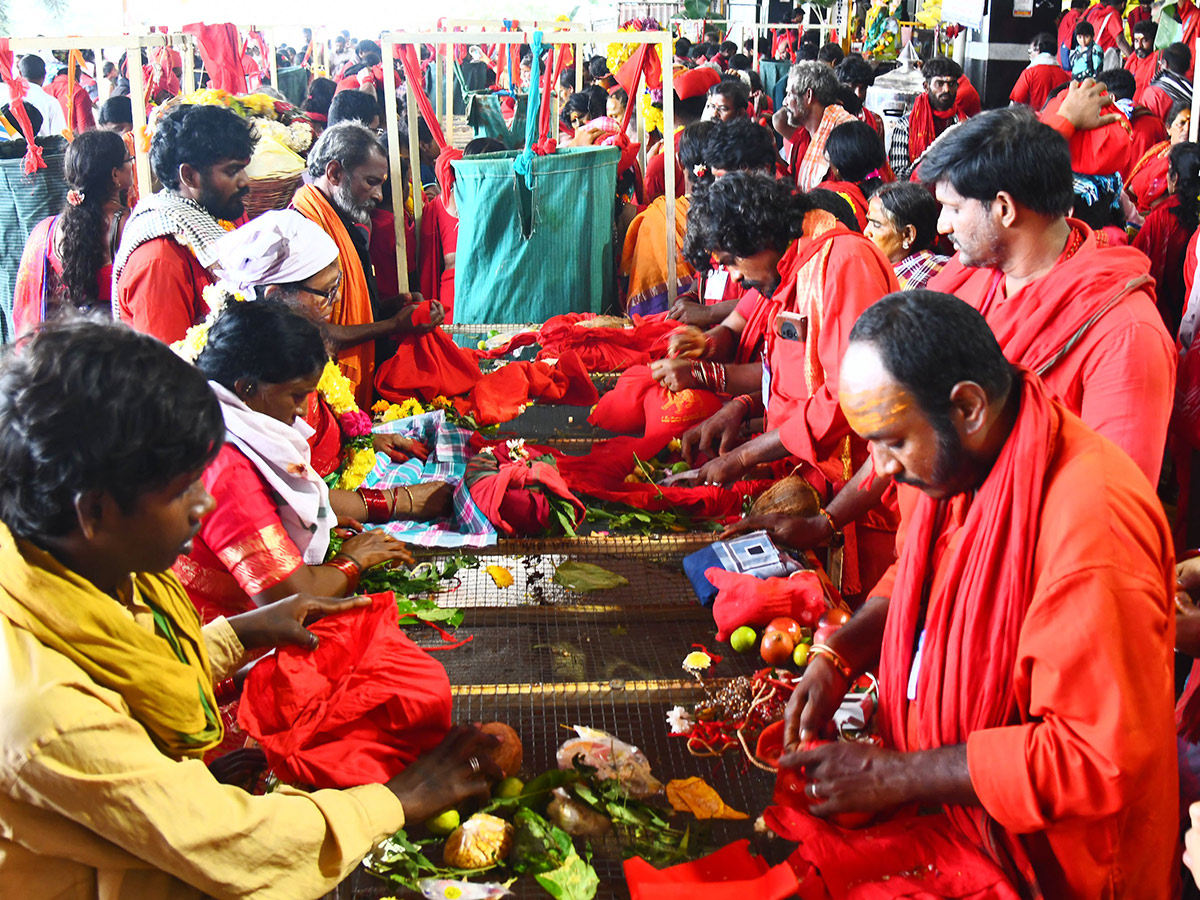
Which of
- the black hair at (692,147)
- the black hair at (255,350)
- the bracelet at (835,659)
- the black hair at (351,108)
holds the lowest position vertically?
the bracelet at (835,659)

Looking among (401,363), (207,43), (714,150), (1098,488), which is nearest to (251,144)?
(401,363)

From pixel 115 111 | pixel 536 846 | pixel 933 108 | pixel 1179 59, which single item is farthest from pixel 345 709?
pixel 933 108

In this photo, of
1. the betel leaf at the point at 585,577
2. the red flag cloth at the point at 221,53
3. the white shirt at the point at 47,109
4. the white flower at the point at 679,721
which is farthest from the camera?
the white shirt at the point at 47,109

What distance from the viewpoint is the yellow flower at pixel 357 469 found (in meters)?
3.34

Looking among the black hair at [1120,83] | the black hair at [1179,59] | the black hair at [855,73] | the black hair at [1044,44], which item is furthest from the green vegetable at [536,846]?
the black hair at [1044,44]

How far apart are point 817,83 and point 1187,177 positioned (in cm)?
244

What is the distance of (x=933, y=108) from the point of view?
30.4 feet

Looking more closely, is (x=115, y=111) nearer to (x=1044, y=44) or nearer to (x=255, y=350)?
(x=255, y=350)

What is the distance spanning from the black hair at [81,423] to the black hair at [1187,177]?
5.08 meters

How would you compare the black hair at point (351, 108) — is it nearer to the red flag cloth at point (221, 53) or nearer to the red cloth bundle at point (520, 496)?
the red flag cloth at point (221, 53)

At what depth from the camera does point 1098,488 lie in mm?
1482

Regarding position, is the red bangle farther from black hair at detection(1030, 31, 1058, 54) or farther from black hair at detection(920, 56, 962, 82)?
black hair at detection(1030, 31, 1058, 54)

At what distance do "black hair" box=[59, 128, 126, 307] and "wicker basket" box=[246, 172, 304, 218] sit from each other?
0.73m

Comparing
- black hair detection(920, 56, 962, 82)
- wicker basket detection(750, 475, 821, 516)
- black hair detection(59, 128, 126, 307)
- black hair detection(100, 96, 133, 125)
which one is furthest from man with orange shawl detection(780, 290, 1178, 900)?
black hair detection(920, 56, 962, 82)
